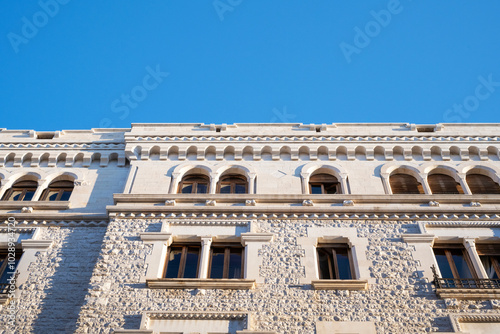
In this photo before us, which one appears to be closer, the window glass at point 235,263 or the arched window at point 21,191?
the window glass at point 235,263

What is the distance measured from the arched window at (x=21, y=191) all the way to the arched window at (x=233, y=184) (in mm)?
7089

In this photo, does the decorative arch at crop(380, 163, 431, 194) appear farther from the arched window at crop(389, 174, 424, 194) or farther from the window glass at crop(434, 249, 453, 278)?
the window glass at crop(434, 249, 453, 278)

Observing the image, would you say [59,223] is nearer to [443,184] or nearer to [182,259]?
[182,259]

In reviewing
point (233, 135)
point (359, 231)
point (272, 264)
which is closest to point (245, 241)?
point (272, 264)

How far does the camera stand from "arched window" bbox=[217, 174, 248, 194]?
20156 mm

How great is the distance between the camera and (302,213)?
18.3 meters

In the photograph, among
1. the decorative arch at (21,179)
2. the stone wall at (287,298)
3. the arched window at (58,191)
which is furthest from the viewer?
the decorative arch at (21,179)

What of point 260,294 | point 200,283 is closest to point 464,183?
point 260,294

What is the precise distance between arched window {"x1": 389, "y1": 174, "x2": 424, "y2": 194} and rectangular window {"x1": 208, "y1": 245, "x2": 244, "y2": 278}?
6.43 metres

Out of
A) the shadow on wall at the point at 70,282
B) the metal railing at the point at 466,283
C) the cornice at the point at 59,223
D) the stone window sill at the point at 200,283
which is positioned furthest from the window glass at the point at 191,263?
the metal railing at the point at 466,283

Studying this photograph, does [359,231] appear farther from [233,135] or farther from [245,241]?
[233,135]

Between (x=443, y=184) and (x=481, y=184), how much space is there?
1.40m

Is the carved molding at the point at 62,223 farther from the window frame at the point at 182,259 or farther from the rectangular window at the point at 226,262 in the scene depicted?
the rectangular window at the point at 226,262

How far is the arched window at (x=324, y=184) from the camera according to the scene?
66.0 ft
